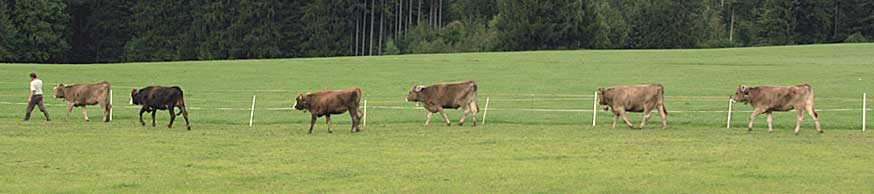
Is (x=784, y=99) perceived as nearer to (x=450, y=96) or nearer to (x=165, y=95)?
(x=450, y=96)

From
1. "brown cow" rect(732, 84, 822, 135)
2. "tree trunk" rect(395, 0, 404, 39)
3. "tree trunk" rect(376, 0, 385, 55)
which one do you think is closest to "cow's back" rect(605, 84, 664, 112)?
"brown cow" rect(732, 84, 822, 135)

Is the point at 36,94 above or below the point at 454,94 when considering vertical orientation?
below

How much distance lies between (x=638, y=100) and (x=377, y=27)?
276ft

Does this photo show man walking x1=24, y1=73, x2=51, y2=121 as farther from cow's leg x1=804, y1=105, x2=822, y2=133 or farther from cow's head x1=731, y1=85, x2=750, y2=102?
cow's leg x1=804, y1=105, x2=822, y2=133

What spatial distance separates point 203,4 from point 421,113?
76.8 metres

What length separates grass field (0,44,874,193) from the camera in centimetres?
1856

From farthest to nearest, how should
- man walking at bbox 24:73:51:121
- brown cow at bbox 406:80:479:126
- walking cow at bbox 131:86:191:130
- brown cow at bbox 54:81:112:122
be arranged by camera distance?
brown cow at bbox 54:81:112:122
man walking at bbox 24:73:51:121
brown cow at bbox 406:80:479:126
walking cow at bbox 131:86:191:130

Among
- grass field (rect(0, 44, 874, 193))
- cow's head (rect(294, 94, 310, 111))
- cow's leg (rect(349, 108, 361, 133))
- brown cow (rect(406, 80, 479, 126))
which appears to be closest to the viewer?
grass field (rect(0, 44, 874, 193))

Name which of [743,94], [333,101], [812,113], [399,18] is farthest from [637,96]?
[399,18]

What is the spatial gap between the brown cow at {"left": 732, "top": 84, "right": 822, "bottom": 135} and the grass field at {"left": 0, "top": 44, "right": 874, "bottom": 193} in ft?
2.24

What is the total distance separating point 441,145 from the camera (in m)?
24.9

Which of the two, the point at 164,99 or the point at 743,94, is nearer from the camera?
the point at 743,94

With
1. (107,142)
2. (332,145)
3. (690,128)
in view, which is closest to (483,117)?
(690,128)

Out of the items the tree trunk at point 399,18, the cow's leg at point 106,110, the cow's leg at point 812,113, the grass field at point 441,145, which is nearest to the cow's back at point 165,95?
the grass field at point 441,145
